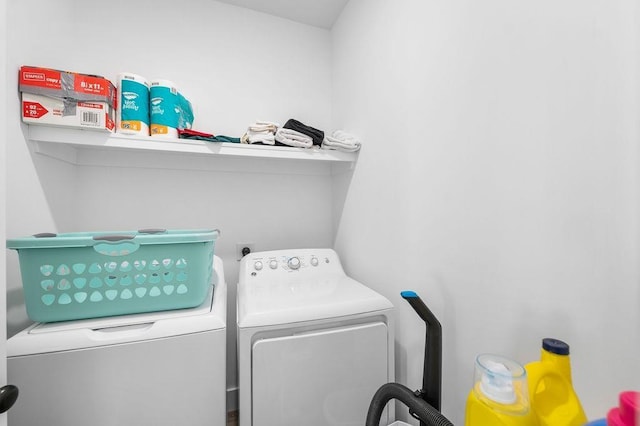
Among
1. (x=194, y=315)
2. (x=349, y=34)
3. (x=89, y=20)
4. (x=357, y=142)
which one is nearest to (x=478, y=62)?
(x=357, y=142)

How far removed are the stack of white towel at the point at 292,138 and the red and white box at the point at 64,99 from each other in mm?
740

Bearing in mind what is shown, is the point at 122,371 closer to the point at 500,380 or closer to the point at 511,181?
the point at 500,380

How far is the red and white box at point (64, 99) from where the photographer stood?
36.7 inches

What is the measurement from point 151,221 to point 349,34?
1.64m

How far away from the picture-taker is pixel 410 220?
3.64 feet

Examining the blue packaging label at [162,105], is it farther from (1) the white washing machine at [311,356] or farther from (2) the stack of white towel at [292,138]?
(1) the white washing machine at [311,356]

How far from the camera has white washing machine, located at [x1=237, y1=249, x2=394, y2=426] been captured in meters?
0.90

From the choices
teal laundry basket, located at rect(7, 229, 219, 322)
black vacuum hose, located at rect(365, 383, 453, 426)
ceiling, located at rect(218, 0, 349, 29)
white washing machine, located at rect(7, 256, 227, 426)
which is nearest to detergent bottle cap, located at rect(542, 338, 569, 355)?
black vacuum hose, located at rect(365, 383, 453, 426)

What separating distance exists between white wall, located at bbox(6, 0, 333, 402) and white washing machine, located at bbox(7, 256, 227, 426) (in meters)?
0.52

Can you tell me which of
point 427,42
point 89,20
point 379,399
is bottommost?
point 379,399

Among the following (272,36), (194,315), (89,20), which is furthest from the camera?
(272,36)

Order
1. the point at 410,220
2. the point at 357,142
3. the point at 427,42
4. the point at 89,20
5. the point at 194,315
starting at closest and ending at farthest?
the point at 194,315
the point at 427,42
the point at 410,220
the point at 89,20
the point at 357,142

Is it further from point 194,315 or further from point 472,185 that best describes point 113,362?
point 472,185

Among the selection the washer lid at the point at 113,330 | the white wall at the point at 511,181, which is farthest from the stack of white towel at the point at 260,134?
the washer lid at the point at 113,330
